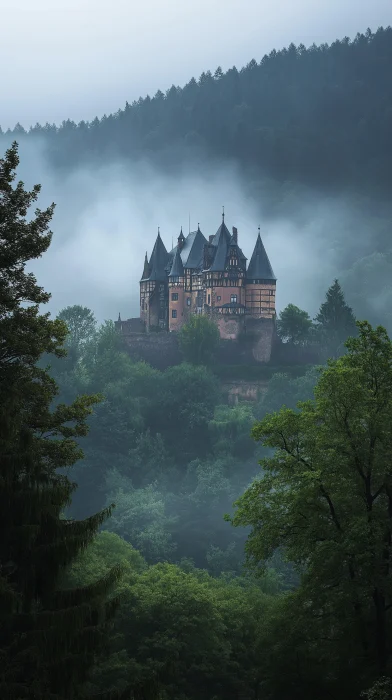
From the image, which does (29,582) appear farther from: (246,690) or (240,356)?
(240,356)

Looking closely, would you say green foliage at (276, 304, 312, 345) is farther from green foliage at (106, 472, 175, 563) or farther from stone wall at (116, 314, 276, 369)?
green foliage at (106, 472, 175, 563)

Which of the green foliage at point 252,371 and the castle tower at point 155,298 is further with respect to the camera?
the castle tower at point 155,298

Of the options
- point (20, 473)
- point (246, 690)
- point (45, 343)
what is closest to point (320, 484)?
point (45, 343)

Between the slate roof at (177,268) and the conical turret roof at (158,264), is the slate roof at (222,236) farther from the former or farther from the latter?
the conical turret roof at (158,264)

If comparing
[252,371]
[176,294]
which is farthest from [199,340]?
[176,294]

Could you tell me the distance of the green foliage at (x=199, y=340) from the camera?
97875 millimetres

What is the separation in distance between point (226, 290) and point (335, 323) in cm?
1461

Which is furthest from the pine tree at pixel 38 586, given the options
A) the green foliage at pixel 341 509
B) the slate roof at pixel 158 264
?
the slate roof at pixel 158 264

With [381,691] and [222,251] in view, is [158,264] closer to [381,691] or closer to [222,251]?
[222,251]

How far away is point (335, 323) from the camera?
109 m

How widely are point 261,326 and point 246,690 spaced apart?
6502 cm

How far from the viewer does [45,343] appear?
2358cm

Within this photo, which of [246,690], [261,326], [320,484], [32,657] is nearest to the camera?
[32,657]

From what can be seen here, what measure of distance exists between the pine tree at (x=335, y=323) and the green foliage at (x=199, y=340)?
42.2 feet
